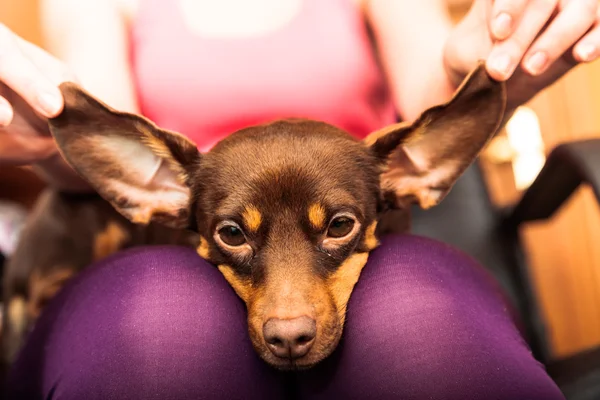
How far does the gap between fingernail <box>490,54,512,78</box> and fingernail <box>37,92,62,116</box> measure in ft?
2.46

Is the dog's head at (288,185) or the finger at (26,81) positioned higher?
the finger at (26,81)

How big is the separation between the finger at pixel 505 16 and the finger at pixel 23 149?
90cm

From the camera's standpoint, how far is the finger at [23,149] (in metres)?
1.16

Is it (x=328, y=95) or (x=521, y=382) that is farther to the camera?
(x=328, y=95)

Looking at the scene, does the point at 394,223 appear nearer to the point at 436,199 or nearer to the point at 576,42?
the point at 436,199

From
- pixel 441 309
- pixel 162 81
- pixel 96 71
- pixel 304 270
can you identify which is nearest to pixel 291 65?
pixel 162 81

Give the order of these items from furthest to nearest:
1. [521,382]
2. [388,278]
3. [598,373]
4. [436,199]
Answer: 1. [436,199]
2. [598,373]
3. [388,278]
4. [521,382]

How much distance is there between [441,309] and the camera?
38.8 inches

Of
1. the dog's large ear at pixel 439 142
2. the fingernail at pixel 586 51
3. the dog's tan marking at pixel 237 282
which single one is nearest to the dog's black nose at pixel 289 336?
the dog's tan marking at pixel 237 282

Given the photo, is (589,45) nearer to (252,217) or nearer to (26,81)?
(252,217)

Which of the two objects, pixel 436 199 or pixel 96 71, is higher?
pixel 96 71

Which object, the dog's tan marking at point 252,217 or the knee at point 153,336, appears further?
the dog's tan marking at point 252,217

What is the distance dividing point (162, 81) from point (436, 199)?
0.74m

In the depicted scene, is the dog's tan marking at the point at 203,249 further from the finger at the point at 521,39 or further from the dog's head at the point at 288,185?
the finger at the point at 521,39
